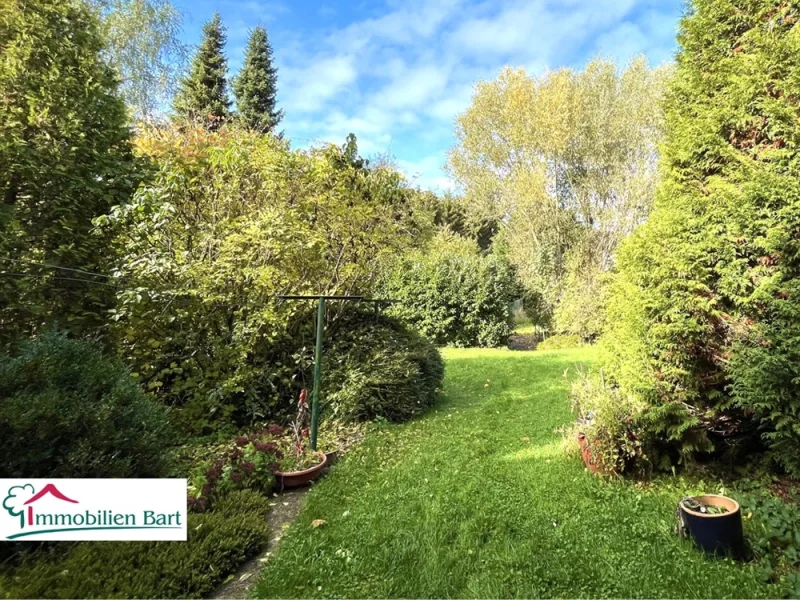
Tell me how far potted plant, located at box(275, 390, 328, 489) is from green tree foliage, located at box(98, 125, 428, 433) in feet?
3.91

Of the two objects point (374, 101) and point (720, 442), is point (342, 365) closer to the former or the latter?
point (720, 442)

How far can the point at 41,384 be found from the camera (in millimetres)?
2625

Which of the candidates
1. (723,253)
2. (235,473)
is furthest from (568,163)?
(235,473)

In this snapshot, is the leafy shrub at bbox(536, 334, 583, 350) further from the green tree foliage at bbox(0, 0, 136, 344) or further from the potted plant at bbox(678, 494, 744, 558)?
the green tree foliage at bbox(0, 0, 136, 344)

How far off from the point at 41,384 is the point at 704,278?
15.0 feet

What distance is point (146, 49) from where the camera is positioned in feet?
29.9

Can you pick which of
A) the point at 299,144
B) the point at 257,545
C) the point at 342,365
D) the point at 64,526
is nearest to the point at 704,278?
the point at 257,545

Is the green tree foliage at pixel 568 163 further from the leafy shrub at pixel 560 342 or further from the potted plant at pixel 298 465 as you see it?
the potted plant at pixel 298 465

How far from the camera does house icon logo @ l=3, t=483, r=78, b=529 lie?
2139 millimetres

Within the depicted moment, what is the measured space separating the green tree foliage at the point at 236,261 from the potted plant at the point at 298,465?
1.19 metres

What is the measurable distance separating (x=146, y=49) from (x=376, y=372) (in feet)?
29.9
